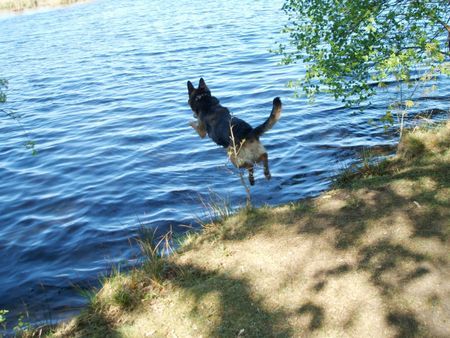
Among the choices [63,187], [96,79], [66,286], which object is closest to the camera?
[66,286]

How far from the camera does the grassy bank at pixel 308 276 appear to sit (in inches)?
169

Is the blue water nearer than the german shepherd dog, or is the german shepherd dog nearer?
the german shepherd dog

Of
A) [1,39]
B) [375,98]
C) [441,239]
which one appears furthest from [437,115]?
[1,39]

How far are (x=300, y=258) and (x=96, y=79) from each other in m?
17.2

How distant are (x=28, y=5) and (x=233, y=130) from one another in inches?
1572

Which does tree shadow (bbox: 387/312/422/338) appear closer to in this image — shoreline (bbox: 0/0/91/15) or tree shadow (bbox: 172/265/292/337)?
tree shadow (bbox: 172/265/292/337)

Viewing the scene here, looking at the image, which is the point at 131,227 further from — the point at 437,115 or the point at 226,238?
the point at 437,115

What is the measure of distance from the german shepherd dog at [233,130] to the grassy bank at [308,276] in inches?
45.1

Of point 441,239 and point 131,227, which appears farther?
point 131,227

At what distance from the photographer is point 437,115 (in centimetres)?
1166

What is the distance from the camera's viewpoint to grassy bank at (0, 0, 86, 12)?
41.2m

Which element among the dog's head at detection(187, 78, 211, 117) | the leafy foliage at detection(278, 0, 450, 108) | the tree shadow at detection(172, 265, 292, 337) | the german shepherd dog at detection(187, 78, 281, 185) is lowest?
the tree shadow at detection(172, 265, 292, 337)

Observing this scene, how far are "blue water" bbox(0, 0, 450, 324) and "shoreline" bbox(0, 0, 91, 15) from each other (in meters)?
17.5

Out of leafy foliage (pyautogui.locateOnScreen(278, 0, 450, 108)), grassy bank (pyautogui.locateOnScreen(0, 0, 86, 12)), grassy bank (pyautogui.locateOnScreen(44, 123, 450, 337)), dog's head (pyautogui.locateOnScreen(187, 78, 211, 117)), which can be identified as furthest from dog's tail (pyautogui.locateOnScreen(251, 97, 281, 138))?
grassy bank (pyautogui.locateOnScreen(0, 0, 86, 12))
